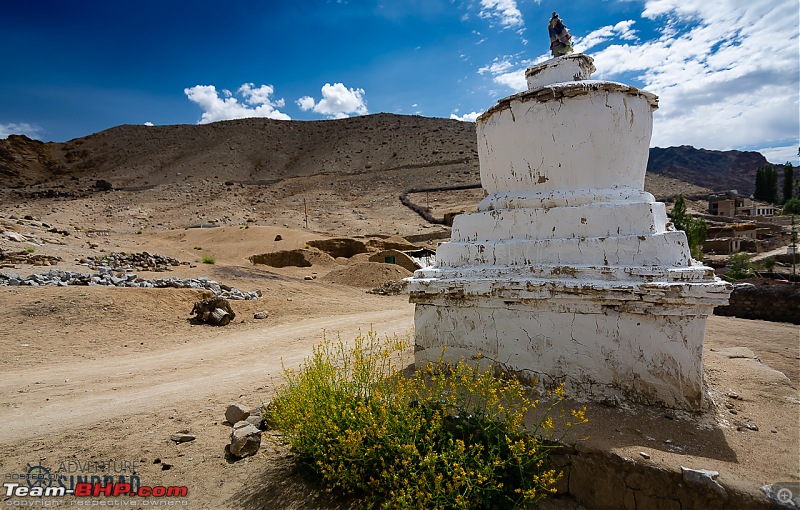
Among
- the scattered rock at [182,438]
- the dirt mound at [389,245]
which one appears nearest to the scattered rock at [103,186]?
the dirt mound at [389,245]

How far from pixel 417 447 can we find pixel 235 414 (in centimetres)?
192

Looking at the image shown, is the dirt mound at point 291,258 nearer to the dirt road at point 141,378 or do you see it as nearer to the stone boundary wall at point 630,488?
the dirt road at point 141,378

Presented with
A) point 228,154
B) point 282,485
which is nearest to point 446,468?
point 282,485

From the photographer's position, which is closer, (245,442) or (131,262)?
(245,442)

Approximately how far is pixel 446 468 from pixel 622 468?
1108mm

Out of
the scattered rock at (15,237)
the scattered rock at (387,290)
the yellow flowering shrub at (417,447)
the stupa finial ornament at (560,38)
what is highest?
the stupa finial ornament at (560,38)

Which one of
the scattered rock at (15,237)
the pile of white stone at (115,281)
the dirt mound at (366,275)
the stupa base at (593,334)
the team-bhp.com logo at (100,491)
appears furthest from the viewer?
the dirt mound at (366,275)

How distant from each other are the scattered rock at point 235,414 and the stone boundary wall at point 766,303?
34.5ft

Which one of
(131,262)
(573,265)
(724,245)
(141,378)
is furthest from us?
(724,245)

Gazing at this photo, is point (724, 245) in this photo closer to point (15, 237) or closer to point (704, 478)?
point (704, 478)

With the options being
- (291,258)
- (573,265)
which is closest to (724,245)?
(291,258)

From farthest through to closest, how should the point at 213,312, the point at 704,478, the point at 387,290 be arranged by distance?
the point at 387,290, the point at 213,312, the point at 704,478

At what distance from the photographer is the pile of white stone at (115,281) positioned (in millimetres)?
8379

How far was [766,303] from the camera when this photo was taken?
371 inches
